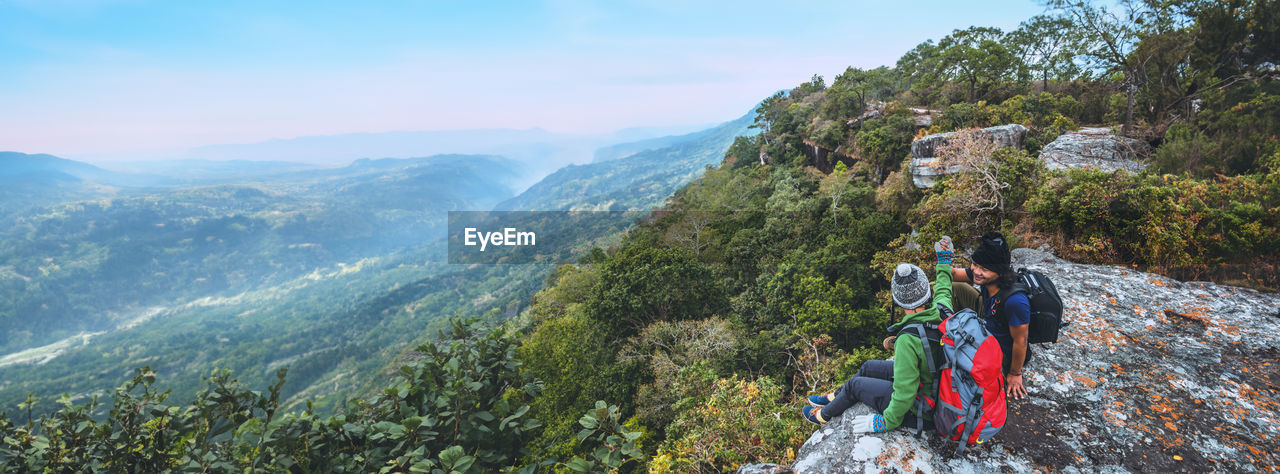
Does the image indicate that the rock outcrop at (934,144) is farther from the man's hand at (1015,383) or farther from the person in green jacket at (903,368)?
the person in green jacket at (903,368)

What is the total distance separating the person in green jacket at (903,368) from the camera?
11.5ft

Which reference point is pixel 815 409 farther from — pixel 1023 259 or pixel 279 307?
pixel 279 307

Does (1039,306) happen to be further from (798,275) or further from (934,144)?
(934,144)

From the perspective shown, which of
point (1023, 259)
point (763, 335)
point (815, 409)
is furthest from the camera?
point (763, 335)

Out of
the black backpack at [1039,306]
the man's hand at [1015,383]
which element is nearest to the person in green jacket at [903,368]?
the black backpack at [1039,306]

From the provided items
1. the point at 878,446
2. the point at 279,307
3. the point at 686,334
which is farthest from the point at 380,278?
the point at 878,446

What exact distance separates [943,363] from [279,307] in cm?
22018

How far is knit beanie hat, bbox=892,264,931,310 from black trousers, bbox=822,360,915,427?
89 centimetres

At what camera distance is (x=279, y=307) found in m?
169

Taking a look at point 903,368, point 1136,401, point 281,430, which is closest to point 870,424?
point 903,368

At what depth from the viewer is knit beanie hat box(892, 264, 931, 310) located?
3.56 m

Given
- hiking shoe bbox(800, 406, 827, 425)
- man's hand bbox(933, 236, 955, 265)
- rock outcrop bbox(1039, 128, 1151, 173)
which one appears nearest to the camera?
man's hand bbox(933, 236, 955, 265)

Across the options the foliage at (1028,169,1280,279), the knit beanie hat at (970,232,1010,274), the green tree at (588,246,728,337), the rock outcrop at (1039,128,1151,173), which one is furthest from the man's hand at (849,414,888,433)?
the rock outcrop at (1039,128,1151,173)

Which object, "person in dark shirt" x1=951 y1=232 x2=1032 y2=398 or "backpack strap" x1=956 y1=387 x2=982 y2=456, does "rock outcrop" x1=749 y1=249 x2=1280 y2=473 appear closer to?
"backpack strap" x1=956 y1=387 x2=982 y2=456
